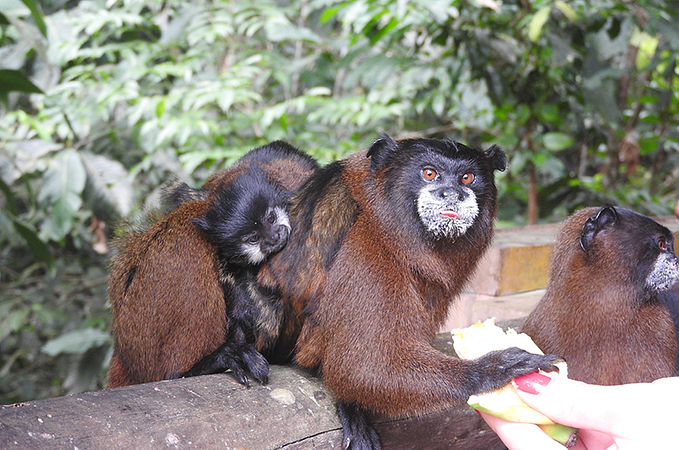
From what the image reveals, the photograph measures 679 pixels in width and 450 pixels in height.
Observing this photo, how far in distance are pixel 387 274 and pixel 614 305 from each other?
1005 mm

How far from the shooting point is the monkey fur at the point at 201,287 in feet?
7.18

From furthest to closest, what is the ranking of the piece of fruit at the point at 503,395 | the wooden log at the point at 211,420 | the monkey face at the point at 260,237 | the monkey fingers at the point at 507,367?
the monkey face at the point at 260,237 → the monkey fingers at the point at 507,367 → the piece of fruit at the point at 503,395 → the wooden log at the point at 211,420

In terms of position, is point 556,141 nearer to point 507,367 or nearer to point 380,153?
point 380,153

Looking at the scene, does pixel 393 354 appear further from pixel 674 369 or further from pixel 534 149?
pixel 534 149

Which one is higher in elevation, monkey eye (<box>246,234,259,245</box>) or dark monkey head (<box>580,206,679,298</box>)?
dark monkey head (<box>580,206,679,298</box>)

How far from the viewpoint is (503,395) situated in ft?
6.06

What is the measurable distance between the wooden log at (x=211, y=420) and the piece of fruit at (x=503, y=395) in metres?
0.30

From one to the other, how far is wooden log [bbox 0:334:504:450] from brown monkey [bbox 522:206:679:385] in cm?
51

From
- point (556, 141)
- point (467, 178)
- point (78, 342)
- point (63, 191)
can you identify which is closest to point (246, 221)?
point (467, 178)

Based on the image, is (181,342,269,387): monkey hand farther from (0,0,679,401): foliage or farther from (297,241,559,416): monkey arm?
(0,0,679,401): foliage

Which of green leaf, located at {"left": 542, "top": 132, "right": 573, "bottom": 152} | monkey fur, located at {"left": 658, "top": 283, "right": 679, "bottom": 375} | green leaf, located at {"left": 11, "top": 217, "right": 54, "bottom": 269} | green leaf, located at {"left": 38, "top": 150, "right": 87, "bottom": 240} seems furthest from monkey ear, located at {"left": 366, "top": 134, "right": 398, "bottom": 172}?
green leaf, located at {"left": 542, "top": 132, "right": 573, "bottom": 152}

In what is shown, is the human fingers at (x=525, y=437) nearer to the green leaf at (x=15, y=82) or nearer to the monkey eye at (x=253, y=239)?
the monkey eye at (x=253, y=239)

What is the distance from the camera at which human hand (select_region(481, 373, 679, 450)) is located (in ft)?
4.75

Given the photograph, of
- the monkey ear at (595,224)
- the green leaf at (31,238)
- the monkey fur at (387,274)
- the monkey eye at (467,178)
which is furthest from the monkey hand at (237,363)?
the green leaf at (31,238)
